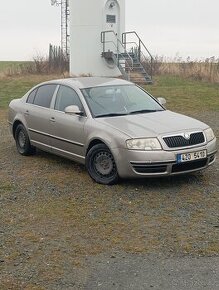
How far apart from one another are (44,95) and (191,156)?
337 cm

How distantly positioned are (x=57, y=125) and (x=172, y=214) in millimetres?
3078

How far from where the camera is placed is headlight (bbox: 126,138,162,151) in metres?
6.77

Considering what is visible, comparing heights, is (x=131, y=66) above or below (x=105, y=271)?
above

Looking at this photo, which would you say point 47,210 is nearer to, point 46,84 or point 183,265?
point 183,265

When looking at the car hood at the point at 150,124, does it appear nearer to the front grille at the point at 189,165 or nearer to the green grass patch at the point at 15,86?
the front grille at the point at 189,165

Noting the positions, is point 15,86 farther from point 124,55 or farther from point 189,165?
point 189,165

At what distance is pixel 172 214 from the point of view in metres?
5.93

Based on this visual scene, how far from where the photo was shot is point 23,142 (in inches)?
378

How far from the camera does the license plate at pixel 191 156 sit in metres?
6.82

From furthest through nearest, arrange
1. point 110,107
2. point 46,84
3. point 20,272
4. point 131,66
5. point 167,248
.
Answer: point 131,66
point 46,84
point 110,107
point 167,248
point 20,272

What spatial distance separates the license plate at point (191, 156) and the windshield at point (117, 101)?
1.34 m

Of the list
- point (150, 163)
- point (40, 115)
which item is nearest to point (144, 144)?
point (150, 163)

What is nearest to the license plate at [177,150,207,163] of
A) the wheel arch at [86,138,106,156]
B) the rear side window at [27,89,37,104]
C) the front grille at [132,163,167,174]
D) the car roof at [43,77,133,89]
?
the front grille at [132,163,167,174]

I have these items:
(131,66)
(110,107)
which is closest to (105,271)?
(110,107)
